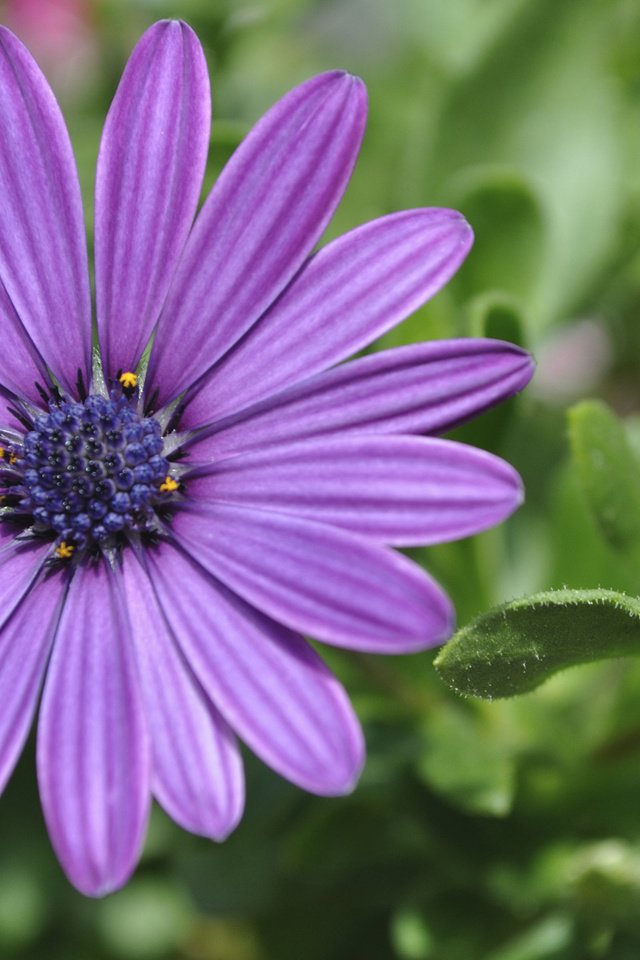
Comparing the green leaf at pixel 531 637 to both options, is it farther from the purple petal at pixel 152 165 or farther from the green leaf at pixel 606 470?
the purple petal at pixel 152 165

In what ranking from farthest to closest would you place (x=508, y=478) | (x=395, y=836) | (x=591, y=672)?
(x=591, y=672) < (x=395, y=836) < (x=508, y=478)

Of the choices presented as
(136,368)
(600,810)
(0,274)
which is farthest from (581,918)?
(0,274)

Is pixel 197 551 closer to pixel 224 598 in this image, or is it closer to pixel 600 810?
pixel 224 598

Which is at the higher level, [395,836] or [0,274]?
[0,274]

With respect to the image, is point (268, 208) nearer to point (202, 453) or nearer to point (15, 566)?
point (202, 453)

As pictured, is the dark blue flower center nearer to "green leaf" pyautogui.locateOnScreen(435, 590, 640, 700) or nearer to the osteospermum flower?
the osteospermum flower

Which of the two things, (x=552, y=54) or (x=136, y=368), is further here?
(x=552, y=54)

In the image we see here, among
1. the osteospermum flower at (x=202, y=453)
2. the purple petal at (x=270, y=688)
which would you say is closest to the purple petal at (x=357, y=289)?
the osteospermum flower at (x=202, y=453)
